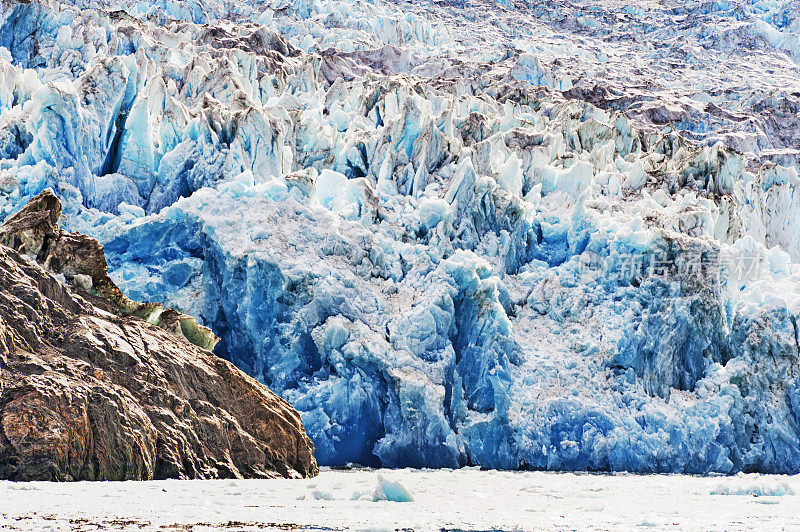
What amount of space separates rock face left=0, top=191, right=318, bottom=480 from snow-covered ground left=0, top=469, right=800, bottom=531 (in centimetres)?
67

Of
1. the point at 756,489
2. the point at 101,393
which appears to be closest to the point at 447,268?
the point at 756,489

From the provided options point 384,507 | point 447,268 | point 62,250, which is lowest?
point 384,507

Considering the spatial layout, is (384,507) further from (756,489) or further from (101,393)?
(756,489)

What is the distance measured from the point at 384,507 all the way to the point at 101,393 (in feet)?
13.4

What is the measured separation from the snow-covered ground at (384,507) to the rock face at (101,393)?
674 millimetres

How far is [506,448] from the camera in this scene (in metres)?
17.5

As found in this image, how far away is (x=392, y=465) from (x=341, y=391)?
174 centimetres

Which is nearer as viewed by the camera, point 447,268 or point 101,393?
point 101,393

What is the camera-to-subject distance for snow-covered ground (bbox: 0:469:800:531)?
7.04 metres

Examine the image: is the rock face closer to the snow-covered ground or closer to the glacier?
the snow-covered ground

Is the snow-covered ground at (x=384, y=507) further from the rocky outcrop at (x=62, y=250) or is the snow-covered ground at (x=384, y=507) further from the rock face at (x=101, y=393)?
the rocky outcrop at (x=62, y=250)

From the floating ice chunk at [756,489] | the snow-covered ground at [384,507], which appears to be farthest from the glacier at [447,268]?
the floating ice chunk at [756,489]

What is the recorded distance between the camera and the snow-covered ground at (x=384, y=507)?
704cm

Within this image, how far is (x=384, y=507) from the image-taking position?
8680mm
